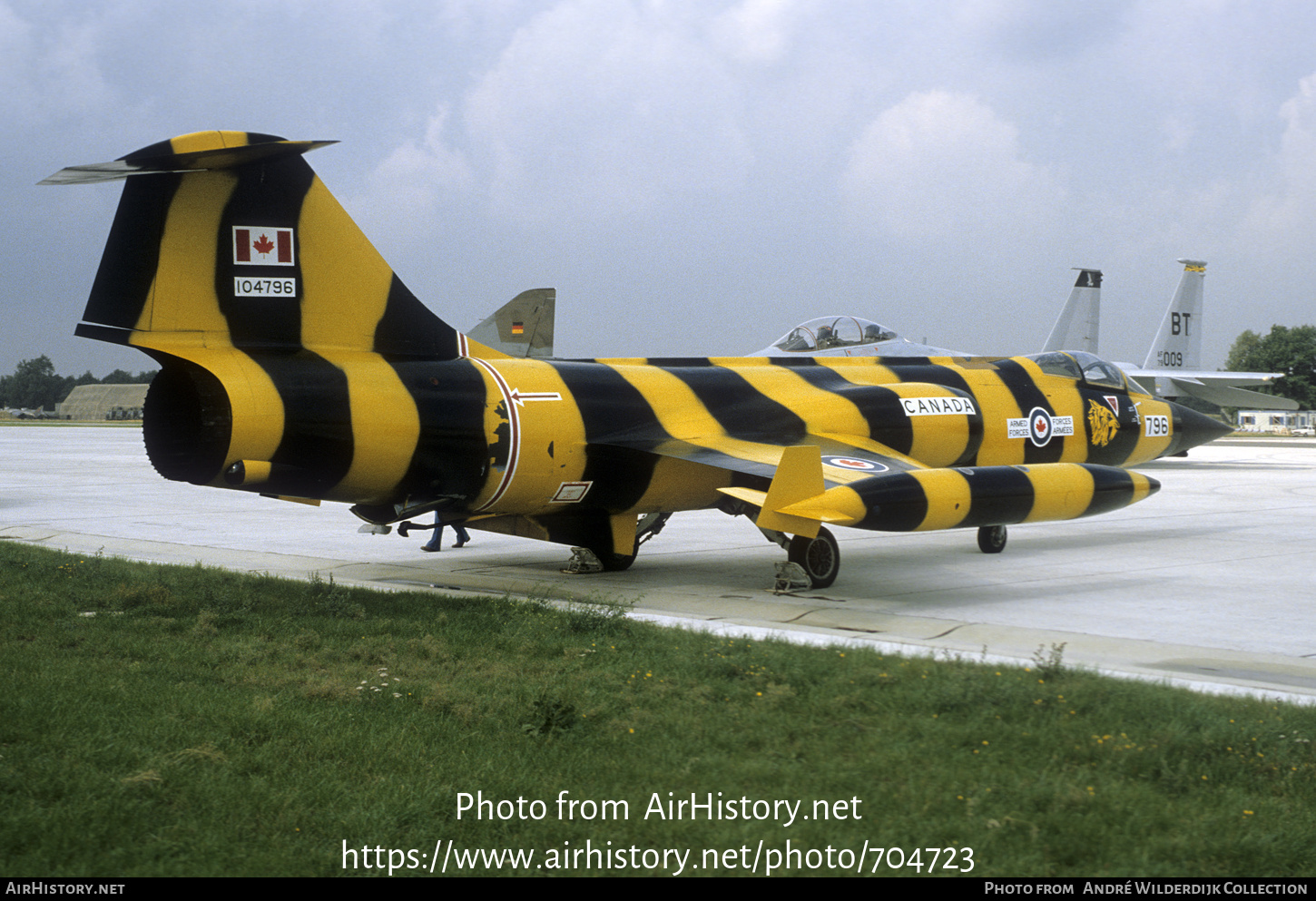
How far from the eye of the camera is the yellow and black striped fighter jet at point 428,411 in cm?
839

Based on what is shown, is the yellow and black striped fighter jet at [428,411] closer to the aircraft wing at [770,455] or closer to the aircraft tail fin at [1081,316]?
the aircraft wing at [770,455]

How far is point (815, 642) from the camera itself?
7344 mm

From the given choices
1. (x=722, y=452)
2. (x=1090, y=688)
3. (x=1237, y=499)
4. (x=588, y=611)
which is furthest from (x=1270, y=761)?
(x=1237, y=499)

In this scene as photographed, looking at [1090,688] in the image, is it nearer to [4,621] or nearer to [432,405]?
[432,405]

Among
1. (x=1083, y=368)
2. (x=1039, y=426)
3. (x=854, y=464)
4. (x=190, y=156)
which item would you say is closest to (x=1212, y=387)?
(x=1083, y=368)

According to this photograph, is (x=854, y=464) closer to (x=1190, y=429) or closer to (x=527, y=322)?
(x=1190, y=429)

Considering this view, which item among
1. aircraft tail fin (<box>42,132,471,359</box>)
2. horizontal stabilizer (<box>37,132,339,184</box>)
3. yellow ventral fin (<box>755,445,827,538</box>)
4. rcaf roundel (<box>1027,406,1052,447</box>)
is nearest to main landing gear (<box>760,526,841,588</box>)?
yellow ventral fin (<box>755,445,827,538</box>)

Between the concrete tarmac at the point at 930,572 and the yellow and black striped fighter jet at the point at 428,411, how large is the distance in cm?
73

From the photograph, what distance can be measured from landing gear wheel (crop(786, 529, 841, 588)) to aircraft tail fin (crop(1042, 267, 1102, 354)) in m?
24.9

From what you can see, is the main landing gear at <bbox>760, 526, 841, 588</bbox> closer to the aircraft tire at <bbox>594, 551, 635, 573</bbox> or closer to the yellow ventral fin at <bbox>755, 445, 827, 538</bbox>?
the yellow ventral fin at <bbox>755, 445, 827, 538</bbox>

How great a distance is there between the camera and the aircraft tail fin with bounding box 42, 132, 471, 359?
27.1 ft

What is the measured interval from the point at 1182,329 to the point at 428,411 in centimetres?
3483

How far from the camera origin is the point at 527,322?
1102 inches

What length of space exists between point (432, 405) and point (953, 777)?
6181mm
